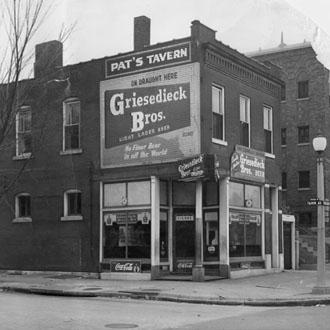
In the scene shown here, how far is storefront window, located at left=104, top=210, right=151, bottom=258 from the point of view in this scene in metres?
19.5

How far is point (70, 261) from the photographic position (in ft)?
69.5

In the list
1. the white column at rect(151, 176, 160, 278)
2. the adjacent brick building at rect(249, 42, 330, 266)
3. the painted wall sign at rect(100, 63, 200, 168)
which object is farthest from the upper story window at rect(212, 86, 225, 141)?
the adjacent brick building at rect(249, 42, 330, 266)

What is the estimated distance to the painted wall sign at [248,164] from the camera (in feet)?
66.4

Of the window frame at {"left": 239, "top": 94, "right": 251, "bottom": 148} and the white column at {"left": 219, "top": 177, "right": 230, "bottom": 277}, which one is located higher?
the window frame at {"left": 239, "top": 94, "right": 251, "bottom": 148}

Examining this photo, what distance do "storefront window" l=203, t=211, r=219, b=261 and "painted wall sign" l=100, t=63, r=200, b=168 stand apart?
9.21 feet

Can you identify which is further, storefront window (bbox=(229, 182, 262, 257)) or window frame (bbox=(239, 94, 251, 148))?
window frame (bbox=(239, 94, 251, 148))

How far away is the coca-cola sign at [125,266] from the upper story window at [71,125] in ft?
15.4

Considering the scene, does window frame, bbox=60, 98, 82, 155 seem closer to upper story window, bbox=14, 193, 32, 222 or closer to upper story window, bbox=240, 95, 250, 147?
Answer: upper story window, bbox=14, 193, 32, 222

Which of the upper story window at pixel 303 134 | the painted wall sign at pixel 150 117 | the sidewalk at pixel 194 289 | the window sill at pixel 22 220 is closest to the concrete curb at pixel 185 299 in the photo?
the sidewalk at pixel 194 289

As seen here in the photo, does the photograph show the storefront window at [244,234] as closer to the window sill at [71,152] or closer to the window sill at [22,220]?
the window sill at [71,152]

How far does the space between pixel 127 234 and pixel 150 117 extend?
4.23 m

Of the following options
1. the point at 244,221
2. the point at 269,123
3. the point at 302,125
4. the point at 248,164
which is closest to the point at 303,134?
the point at 302,125

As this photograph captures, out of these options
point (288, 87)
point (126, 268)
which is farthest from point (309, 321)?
point (288, 87)

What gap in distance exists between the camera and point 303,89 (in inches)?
1463
